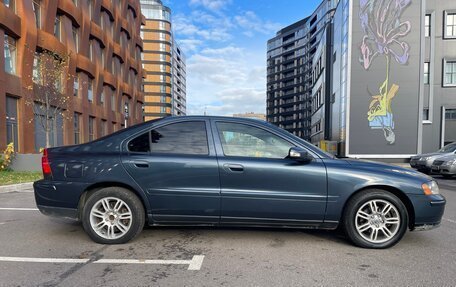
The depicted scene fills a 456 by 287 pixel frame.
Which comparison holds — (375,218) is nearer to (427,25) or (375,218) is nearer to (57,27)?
(57,27)

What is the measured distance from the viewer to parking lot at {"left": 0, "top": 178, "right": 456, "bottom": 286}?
10.7 ft

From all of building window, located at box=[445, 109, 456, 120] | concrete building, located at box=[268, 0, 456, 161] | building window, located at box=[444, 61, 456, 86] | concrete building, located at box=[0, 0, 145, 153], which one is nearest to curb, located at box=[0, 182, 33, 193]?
concrete building, located at box=[0, 0, 145, 153]

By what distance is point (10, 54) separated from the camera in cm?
1817

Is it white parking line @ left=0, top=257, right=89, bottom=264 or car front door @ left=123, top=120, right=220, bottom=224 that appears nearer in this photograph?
white parking line @ left=0, top=257, right=89, bottom=264

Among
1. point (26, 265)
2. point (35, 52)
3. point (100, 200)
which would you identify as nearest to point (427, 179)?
point (100, 200)

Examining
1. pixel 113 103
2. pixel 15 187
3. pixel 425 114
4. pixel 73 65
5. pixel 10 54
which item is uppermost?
pixel 73 65

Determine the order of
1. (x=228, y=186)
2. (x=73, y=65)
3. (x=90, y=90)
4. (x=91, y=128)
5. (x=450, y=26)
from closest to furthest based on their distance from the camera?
(x=228, y=186) < (x=73, y=65) < (x=450, y=26) < (x=90, y=90) < (x=91, y=128)

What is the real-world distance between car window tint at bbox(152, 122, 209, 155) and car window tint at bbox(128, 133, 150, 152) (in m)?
0.08

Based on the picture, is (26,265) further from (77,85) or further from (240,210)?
(77,85)

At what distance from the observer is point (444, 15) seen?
26.6 meters

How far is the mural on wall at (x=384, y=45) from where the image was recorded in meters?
25.9

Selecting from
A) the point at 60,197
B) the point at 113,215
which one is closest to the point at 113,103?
the point at 60,197

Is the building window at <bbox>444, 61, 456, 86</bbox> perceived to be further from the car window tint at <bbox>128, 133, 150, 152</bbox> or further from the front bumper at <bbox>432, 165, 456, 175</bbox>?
the car window tint at <bbox>128, 133, 150, 152</bbox>

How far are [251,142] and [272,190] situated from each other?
0.69 metres
